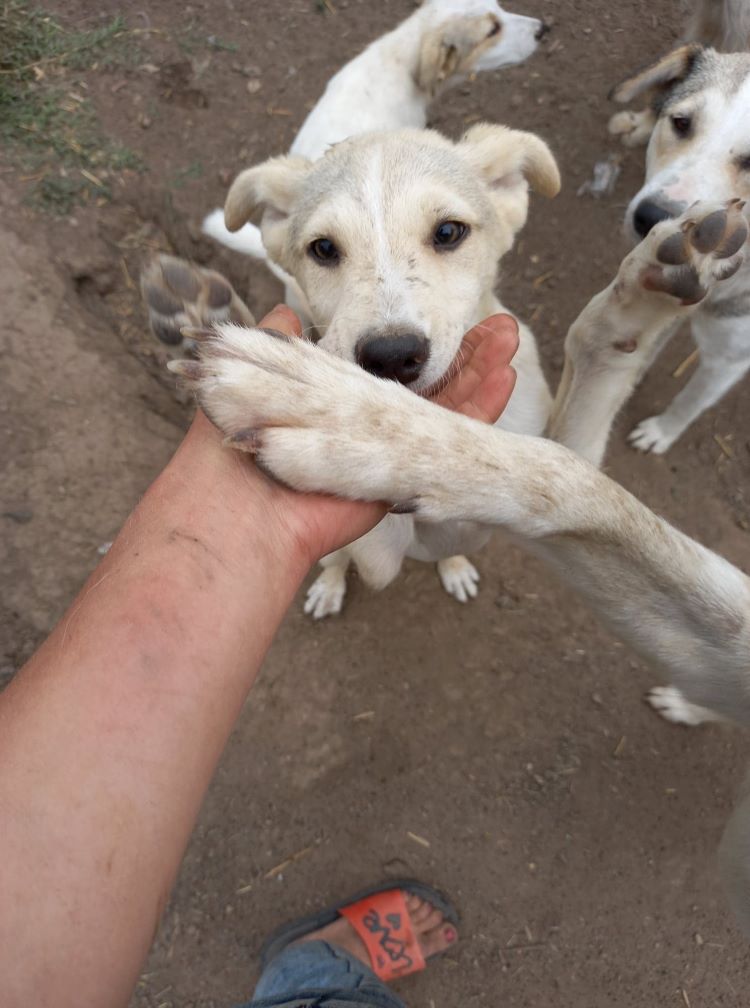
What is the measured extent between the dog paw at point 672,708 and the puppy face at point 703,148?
7.61ft

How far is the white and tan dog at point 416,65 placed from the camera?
3.89 metres

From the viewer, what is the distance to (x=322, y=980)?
2.79 m

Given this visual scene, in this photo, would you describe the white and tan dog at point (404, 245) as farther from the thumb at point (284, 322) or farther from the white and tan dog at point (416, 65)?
the white and tan dog at point (416, 65)

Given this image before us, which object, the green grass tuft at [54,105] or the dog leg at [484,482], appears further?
the green grass tuft at [54,105]

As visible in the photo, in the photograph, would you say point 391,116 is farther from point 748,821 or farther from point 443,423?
point 748,821

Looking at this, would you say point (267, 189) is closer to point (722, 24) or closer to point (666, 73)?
point (666, 73)

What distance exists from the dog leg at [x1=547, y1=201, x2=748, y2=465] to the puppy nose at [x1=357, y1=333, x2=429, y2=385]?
77 cm

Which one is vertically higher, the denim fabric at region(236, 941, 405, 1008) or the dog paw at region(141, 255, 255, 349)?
the dog paw at region(141, 255, 255, 349)

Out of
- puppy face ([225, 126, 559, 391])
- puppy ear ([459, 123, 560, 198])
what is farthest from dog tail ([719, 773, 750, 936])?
puppy ear ([459, 123, 560, 198])

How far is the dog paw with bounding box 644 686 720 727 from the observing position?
133 inches

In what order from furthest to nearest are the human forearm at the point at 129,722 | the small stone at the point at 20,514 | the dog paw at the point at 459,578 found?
1. the dog paw at the point at 459,578
2. the small stone at the point at 20,514
3. the human forearm at the point at 129,722

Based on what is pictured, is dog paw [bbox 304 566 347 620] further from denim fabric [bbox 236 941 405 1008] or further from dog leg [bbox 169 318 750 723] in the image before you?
dog leg [bbox 169 318 750 723]

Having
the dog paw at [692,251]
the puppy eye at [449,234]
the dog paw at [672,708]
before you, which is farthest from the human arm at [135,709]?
the dog paw at [672,708]

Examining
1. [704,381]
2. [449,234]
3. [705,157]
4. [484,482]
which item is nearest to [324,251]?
[449,234]
